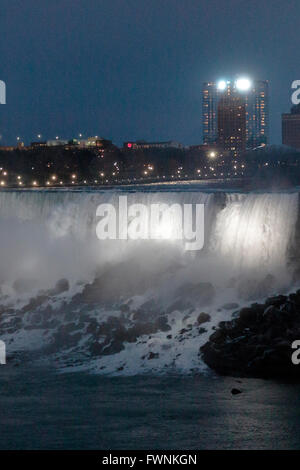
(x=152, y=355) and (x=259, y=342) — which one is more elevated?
(x=259, y=342)

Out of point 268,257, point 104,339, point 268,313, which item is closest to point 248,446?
point 268,313

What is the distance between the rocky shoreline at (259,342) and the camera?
19.7 m

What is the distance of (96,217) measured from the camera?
1332 inches

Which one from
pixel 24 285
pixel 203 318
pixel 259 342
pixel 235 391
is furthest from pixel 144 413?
pixel 24 285

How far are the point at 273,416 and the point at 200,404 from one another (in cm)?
172

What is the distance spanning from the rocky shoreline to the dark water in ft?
2.22

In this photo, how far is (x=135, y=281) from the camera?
28.3 metres

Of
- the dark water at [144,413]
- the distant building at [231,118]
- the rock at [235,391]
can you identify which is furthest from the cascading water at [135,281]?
the distant building at [231,118]

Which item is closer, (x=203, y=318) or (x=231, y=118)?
(x=203, y=318)

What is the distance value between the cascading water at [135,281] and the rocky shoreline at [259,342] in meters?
0.77

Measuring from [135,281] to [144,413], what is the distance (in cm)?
1148

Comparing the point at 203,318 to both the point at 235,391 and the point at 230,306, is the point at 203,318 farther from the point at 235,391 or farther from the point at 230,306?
the point at 235,391

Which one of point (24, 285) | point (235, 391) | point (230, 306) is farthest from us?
point (24, 285)
